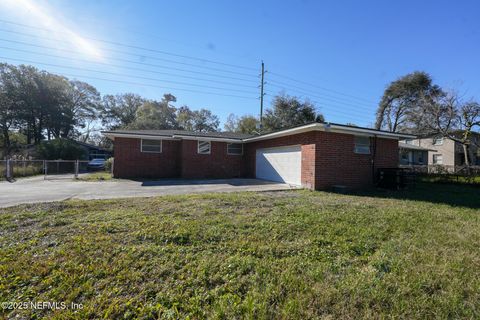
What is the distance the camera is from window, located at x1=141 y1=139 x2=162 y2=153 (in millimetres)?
13875

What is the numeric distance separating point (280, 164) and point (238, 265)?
9.31 metres

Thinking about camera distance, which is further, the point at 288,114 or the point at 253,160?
the point at 288,114

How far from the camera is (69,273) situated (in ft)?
8.57

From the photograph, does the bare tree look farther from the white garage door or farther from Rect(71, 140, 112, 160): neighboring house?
Rect(71, 140, 112, 160): neighboring house

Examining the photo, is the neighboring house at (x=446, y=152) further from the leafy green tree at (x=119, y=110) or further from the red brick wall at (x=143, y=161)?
the leafy green tree at (x=119, y=110)

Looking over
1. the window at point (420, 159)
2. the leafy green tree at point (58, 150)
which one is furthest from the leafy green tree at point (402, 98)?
the leafy green tree at point (58, 150)

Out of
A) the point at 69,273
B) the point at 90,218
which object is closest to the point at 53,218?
the point at 90,218

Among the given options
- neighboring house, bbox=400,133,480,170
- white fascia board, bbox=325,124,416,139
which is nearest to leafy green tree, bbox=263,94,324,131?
neighboring house, bbox=400,133,480,170

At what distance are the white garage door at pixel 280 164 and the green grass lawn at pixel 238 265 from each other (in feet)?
18.5

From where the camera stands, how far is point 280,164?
11852mm

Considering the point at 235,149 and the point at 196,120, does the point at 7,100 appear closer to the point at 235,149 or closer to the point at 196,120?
the point at 196,120

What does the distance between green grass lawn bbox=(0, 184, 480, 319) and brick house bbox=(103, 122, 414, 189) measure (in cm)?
478

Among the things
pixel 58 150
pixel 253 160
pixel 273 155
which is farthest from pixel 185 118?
pixel 273 155

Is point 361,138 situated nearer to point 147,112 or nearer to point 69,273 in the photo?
point 69,273
